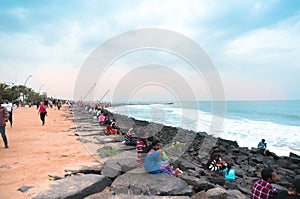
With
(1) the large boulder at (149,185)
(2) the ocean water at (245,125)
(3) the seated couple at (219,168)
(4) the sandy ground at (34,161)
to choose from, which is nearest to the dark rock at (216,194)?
(1) the large boulder at (149,185)

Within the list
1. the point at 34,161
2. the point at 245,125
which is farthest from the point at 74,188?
the point at 245,125

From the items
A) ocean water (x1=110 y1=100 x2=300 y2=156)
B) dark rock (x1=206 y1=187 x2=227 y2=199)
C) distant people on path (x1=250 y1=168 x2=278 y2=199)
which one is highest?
distant people on path (x1=250 y1=168 x2=278 y2=199)

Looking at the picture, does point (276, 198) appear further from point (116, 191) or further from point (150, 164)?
point (116, 191)

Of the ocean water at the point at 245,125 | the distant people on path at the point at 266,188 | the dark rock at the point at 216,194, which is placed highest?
the distant people on path at the point at 266,188

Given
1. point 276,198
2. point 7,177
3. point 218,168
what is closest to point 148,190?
point 276,198

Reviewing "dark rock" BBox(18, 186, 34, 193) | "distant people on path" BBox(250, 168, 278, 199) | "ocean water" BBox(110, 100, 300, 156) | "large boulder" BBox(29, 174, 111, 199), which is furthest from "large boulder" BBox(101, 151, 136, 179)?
"ocean water" BBox(110, 100, 300, 156)

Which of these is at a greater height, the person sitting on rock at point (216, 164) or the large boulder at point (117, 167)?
the large boulder at point (117, 167)

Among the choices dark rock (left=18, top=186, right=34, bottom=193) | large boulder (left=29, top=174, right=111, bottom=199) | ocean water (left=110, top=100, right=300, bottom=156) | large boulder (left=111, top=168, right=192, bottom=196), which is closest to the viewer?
large boulder (left=29, top=174, right=111, bottom=199)

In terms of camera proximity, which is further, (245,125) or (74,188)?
(245,125)

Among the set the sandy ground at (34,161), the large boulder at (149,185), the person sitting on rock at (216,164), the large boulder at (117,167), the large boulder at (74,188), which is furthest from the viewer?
the person sitting on rock at (216,164)

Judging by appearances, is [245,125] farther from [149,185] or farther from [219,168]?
[149,185]

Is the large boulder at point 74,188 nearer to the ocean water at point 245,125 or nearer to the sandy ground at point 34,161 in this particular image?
the sandy ground at point 34,161

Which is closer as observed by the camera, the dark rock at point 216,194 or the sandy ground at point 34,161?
the dark rock at point 216,194

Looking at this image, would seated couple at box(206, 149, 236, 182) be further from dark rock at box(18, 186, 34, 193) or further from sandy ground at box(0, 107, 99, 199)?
dark rock at box(18, 186, 34, 193)
